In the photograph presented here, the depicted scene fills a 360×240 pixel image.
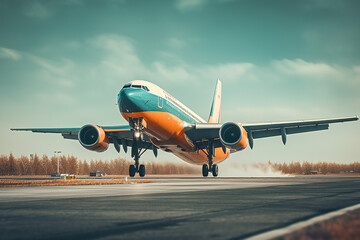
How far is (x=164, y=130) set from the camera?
1174 inches

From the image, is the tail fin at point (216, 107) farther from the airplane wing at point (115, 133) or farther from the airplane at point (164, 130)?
the airplane wing at point (115, 133)

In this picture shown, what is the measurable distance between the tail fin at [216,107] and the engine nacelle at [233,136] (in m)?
23.2

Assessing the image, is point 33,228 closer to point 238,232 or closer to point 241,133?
point 238,232

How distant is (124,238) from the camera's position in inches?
188

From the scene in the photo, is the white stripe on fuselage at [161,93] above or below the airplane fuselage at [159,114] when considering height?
above

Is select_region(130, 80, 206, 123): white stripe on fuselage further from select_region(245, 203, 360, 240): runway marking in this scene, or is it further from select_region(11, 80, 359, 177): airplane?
select_region(245, 203, 360, 240): runway marking

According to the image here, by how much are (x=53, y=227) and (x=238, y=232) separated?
2780 mm

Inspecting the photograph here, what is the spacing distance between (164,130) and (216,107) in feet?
98.5

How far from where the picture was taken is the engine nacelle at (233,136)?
30.1m

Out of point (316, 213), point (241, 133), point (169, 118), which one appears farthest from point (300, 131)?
point (316, 213)

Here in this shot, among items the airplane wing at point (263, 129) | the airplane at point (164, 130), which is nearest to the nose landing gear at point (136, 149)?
the airplane at point (164, 130)

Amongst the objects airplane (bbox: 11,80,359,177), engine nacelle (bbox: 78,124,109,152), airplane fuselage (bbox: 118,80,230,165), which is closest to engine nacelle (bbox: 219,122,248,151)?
airplane (bbox: 11,80,359,177)

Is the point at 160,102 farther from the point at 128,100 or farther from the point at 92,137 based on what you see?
the point at 92,137

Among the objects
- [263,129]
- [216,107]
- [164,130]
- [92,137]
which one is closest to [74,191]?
[164,130]
